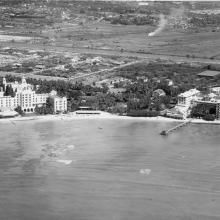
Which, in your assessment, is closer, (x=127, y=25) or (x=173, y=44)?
(x=173, y=44)

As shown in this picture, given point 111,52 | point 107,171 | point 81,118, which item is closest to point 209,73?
point 111,52

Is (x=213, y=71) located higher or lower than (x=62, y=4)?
lower

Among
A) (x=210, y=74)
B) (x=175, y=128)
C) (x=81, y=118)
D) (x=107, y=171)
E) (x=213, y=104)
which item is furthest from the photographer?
(x=210, y=74)

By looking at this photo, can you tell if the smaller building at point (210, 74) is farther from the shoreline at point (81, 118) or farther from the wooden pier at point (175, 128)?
the wooden pier at point (175, 128)

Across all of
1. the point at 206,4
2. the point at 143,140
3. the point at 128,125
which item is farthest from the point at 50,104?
the point at 206,4

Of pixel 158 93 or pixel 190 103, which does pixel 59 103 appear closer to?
pixel 158 93

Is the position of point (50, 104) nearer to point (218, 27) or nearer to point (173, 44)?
point (173, 44)
